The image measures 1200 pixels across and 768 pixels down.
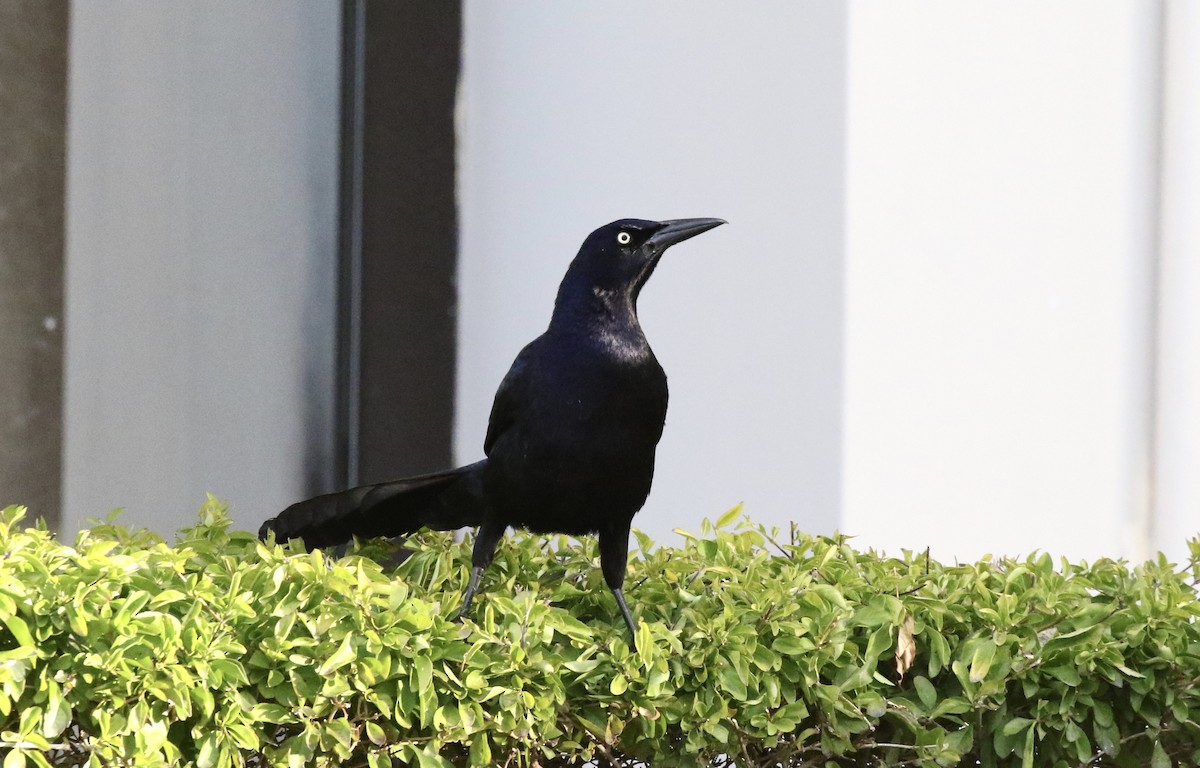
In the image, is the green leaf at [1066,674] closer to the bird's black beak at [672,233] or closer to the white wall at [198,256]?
the bird's black beak at [672,233]

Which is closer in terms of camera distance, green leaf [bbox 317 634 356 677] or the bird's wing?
green leaf [bbox 317 634 356 677]

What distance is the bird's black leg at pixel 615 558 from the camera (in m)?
1.81

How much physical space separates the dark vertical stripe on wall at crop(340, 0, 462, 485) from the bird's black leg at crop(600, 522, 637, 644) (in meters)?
1.85

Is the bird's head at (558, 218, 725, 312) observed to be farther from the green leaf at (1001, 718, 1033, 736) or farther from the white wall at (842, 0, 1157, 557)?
the white wall at (842, 0, 1157, 557)

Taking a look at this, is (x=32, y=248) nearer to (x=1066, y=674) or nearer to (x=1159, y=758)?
(x=1066, y=674)

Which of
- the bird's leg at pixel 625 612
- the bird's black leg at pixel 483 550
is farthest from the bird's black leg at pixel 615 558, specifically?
the bird's black leg at pixel 483 550

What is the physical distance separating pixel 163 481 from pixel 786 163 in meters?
2.09

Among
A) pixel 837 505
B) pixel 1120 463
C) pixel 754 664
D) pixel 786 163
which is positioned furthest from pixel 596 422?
pixel 1120 463

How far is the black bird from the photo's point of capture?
1843 mm

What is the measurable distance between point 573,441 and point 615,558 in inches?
8.4

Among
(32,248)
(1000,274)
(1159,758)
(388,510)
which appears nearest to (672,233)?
(388,510)

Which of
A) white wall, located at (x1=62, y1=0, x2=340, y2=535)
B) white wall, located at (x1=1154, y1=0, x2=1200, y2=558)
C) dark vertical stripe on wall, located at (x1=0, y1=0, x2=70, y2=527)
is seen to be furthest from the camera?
white wall, located at (x1=1154, y1=0, x2=1200, y2=558)

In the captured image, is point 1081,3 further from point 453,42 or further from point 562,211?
point 453,42

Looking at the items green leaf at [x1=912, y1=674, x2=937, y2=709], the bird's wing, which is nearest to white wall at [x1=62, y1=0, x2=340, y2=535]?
the bird's wing
